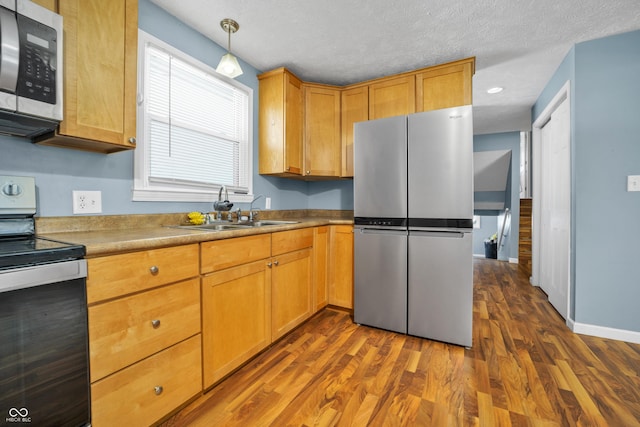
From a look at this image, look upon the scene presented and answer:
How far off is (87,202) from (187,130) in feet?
2.94

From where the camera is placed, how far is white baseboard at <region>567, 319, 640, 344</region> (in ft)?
7.37

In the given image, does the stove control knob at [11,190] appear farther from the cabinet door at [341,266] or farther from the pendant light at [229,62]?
the cabinet door at [341,266]

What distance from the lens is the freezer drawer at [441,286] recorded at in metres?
2.14

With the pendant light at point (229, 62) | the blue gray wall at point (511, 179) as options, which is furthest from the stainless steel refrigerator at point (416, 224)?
the blue gray wall at point (511, 179)

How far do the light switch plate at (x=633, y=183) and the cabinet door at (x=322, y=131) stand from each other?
2432 millimetres

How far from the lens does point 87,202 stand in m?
1.56

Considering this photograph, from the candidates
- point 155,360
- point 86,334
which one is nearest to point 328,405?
point 155,360

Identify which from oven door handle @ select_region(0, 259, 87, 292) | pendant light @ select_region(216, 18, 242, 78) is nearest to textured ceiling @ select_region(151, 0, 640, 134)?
pendant light @ select_region(216, 18, 242, 78)

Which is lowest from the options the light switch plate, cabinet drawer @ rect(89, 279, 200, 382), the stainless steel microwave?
cabinet drawer @ rect(89, 279, 200, 382)

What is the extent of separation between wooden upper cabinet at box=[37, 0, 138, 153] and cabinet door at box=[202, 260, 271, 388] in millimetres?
903

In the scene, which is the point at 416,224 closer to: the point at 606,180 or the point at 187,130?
the point at 606,180

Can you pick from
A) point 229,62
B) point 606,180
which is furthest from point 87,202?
point 606,180

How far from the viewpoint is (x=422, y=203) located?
2.27m

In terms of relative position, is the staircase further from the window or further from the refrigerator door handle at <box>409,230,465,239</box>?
the window
